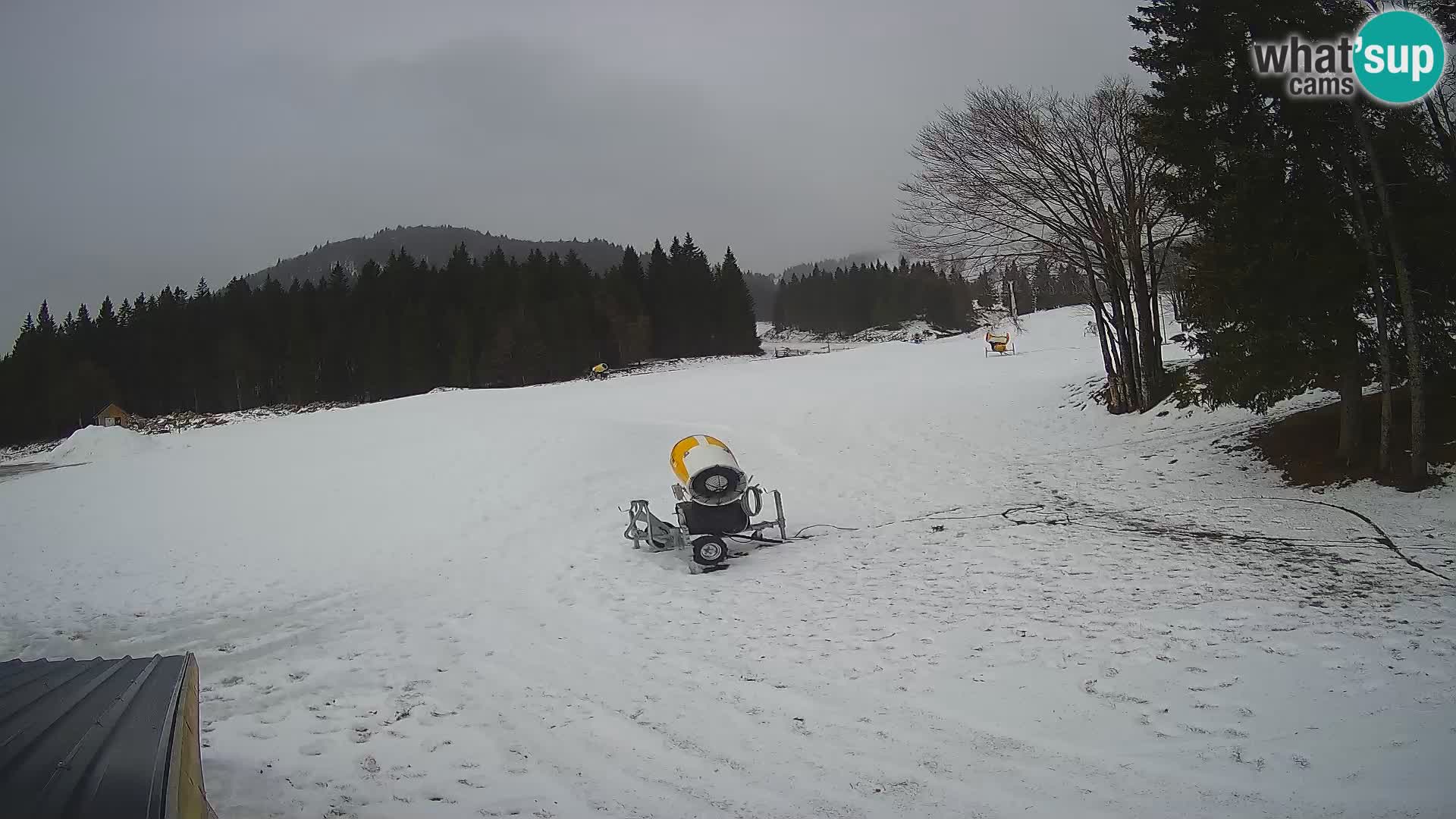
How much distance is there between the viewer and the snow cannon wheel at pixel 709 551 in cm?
857

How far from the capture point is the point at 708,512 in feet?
29.8

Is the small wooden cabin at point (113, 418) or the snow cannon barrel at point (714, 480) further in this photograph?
the small wooden cabin at point (113, 418)

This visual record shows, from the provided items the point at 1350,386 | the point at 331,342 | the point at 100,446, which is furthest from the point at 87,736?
the point at 331,342

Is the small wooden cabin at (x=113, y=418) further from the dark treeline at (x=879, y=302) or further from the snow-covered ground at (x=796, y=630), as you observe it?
the dark treeline at (x=879, y=302)

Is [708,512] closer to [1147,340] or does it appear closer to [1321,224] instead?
[1321,224]

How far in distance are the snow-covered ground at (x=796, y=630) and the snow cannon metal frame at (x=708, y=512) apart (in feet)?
1.22

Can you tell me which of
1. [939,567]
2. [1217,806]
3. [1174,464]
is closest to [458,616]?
[939,567]

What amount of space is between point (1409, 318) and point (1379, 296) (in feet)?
1.77

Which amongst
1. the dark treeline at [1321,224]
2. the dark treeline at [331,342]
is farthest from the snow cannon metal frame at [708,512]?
the dark treeline at [331,342]

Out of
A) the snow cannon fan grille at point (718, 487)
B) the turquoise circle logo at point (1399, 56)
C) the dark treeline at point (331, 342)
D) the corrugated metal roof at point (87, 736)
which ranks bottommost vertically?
the snow cannon fan grille at point (718, 487)

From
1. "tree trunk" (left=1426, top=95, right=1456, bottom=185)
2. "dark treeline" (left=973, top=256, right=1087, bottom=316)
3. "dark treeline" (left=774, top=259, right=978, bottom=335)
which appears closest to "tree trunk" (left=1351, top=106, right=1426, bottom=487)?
"tree trunk" (left=1426, top=95, right=1456, bottom=185)

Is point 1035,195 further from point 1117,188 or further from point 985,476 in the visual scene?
point 985,476

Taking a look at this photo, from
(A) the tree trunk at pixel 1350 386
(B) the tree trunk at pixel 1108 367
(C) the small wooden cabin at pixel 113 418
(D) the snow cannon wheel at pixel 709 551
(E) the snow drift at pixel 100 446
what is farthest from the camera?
(C) the small wooden cabin at pixel 113 418

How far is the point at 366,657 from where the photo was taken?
6230 millimetres
